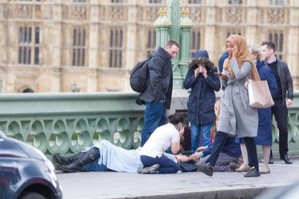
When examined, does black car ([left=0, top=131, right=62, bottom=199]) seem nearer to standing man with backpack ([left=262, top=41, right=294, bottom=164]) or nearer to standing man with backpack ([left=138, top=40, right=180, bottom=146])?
standing man with backpack ([left=138, top=40, right=180, bottom=146])

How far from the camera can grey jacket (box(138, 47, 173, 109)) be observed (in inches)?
892

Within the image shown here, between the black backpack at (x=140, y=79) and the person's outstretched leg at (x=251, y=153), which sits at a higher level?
the black backpack at (x=140, y=79)

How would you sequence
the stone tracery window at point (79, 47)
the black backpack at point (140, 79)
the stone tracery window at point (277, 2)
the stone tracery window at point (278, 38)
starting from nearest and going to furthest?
1. the black backpack at point (140, 79)
2. the stone tracery window at point (278, 38)
3. the stone tracery window at point (277, 2)
4. the stone tracery window at point (79, 47)

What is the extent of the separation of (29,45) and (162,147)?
57956 mm

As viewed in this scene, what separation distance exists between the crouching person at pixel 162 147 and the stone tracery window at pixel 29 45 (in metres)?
57.2

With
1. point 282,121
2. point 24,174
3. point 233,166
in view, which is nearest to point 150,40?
point 282,121

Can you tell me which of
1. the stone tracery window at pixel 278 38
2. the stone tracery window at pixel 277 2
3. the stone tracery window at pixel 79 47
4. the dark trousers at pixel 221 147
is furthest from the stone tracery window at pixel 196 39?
the dark trousers at pixel 221 147

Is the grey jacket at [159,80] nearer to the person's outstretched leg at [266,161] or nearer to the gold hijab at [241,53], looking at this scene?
the gold hijab at [241,53]

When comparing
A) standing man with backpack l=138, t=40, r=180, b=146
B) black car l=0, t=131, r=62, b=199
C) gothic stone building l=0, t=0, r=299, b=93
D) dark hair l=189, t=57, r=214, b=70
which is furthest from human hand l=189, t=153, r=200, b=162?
gothic stone building l=0, t=0, r=299, b=93

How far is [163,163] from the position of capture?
21.9 m

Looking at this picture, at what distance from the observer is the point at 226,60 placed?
71.2 ft

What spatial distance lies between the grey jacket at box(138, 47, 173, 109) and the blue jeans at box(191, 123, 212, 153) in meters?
0.50

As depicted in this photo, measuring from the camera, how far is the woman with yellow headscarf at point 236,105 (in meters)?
21.5

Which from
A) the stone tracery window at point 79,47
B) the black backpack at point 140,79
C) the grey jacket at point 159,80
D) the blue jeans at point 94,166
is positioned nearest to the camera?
the blue jeans at point 94,166
